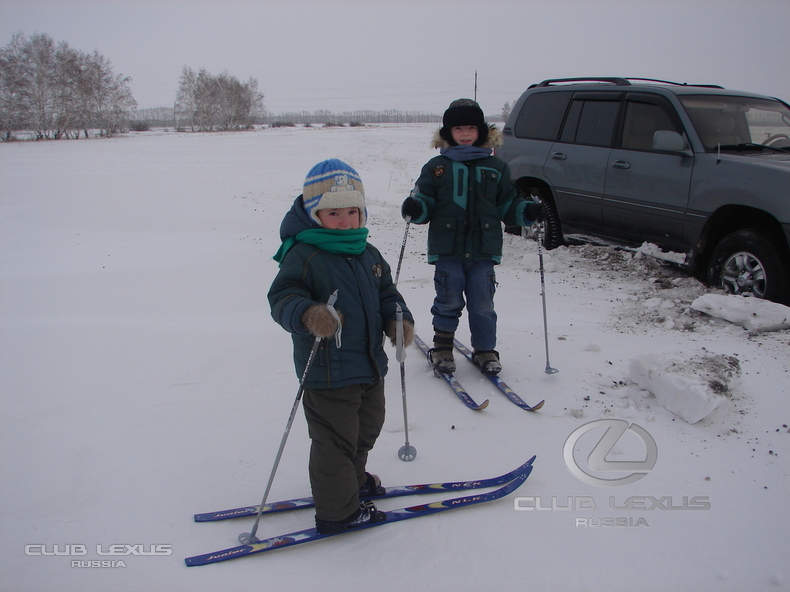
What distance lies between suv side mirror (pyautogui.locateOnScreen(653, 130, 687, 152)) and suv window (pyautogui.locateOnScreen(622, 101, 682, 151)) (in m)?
0.44

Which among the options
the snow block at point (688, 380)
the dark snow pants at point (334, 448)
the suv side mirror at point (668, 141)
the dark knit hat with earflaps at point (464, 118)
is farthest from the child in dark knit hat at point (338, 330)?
the suv side mirror at point (668, 141)

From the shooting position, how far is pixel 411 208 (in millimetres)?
3756

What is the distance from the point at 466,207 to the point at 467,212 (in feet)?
0.13

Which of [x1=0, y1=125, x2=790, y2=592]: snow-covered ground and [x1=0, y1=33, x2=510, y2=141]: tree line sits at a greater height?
[x1=0, y1=33, x2=510, y2=141]: tree line

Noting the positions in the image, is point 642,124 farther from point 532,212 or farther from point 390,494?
point 390,494

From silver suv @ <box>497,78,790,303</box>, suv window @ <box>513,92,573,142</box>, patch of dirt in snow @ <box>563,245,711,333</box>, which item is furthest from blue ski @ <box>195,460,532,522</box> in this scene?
suv window @ <box>513,92,573,142</box>

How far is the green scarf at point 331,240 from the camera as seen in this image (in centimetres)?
238

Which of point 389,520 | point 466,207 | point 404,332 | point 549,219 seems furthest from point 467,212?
point 549,219

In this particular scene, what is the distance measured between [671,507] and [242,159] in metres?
18.2

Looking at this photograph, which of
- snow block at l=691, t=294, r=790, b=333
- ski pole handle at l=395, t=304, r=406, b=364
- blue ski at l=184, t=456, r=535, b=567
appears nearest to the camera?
blue ski at l=184, t=456, r=535, b=567

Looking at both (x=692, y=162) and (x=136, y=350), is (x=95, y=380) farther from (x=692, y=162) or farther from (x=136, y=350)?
(x=692, y=162)

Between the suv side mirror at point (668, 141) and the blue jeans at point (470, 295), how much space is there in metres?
2.64

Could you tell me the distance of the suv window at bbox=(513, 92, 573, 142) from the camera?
6.84 metres

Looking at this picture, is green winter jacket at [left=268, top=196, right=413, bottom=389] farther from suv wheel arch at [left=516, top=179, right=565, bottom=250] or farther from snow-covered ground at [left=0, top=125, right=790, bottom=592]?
suv wheel arch at [left=516, top=179, right=565, bottom=250]
